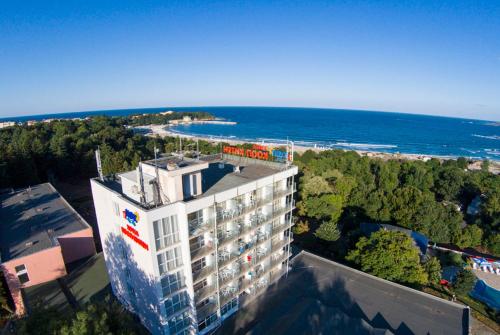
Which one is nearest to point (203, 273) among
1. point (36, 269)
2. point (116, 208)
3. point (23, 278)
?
point (116, 208)

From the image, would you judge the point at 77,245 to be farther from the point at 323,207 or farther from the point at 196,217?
the point at 323,207

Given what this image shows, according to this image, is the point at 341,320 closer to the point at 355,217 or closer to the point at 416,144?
the point at 355,217

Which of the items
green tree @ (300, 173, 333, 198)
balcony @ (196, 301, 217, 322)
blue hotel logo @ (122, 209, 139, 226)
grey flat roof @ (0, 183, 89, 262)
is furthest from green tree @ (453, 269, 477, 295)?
grey flat roof @ (0, 183, 89, 262)

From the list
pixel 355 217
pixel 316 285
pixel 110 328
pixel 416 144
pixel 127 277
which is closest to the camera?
pixel 110 328

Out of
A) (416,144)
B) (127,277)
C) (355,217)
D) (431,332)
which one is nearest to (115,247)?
(127,277)

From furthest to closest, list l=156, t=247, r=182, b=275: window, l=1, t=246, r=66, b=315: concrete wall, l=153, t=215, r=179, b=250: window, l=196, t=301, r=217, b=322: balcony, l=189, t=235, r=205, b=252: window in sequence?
l=1, t=246, r=66, b=315: concrete wall, l=196, t=301, r=217, b=322: balcony, l=189, t=235, r=205, b=252: window, l=156, t=247, r=182, b=275: window, l=153, t=215, r=179, b=250: window

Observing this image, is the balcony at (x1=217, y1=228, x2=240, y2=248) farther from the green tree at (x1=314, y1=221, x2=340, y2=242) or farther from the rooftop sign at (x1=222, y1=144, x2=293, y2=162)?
the green tree at (x1=314, y1=221, x2=340, y2=242)
